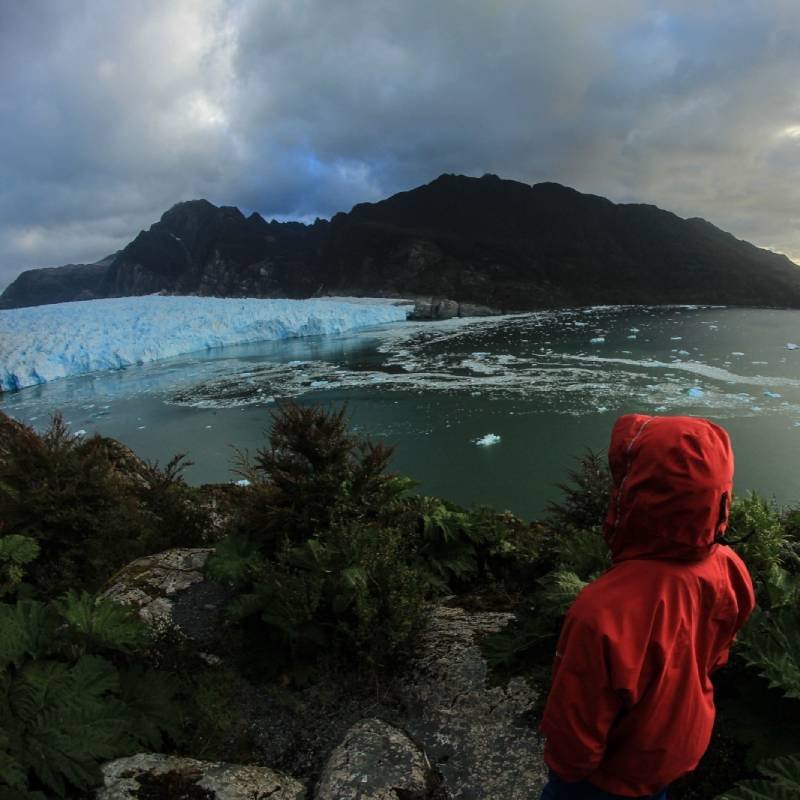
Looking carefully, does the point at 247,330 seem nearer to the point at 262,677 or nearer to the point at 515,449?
the point at 515,449

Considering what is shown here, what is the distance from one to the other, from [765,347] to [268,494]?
28.3 meters

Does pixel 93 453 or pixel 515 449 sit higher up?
pixel 93 453

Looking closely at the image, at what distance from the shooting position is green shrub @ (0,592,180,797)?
2.08 m

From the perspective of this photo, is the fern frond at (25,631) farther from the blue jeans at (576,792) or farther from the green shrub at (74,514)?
the blue jeans at (576,792)

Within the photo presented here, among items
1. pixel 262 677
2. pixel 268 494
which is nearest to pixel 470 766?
pixel 262 677

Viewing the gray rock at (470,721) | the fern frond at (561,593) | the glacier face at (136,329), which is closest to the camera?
the gray rock at (470,721)

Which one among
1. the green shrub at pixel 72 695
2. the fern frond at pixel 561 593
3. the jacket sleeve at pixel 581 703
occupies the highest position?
the jacket sleeve at pixel 581 703

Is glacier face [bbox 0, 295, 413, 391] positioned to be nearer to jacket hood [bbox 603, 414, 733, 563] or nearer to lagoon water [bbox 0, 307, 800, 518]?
lagoon water [bbox 0, 307, 800, 518]

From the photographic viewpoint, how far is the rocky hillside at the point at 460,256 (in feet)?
274

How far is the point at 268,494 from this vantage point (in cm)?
415

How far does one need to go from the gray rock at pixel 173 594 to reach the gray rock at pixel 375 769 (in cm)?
139

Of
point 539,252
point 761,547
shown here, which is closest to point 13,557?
point 761,547

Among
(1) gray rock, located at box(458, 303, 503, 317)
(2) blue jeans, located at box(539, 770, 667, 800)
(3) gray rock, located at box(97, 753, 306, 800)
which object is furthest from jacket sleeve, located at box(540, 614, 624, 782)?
(1) gray rock, located at box(458, 303, 503, 317)

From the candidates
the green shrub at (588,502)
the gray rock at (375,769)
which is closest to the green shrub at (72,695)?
the gray rock at (375,769)
